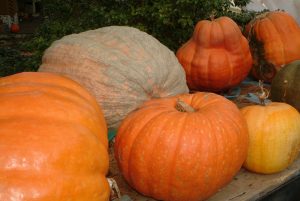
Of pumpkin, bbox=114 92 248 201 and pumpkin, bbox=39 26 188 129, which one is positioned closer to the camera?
pumpkin, bbox=114 92 248 201

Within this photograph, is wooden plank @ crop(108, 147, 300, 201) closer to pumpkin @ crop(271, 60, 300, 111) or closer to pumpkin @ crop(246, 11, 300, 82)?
pumpkin @ crop(271, 60, 300, 111)

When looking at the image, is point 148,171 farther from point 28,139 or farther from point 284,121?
point 284,121

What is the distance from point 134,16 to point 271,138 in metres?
1.93

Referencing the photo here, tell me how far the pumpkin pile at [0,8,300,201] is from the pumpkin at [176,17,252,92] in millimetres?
395

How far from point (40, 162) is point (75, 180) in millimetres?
110

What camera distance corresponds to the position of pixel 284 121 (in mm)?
1561

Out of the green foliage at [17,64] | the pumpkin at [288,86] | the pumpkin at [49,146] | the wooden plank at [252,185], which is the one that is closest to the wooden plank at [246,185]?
the wooden plank at [252,185]

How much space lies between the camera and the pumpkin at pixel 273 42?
8.75 feet

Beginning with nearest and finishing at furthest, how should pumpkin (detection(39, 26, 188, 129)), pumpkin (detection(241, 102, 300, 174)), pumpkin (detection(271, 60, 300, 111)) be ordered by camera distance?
pumpkin (detection(241, 102, 300, 174))
pumpkin (detection(39, 26, 188, 129))
pumpkin (detection(271, 60, 300, 111))

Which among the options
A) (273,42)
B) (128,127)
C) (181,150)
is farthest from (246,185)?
(273,42)

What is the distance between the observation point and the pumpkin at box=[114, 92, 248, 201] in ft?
4.34

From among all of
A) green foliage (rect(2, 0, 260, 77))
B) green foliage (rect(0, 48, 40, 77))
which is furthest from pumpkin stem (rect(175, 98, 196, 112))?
green foliage (rect(0, 48, 40, 77))

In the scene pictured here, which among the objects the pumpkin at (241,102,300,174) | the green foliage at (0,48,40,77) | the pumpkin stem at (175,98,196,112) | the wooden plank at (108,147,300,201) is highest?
the pumpkin stem at (175,98,196,112)

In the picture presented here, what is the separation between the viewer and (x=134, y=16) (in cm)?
317
